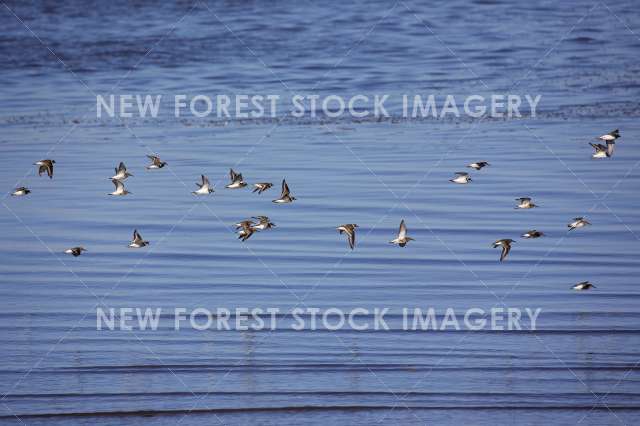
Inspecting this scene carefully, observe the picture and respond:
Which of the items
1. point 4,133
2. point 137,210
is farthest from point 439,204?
point 4,133

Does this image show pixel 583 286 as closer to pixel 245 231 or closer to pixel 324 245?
pixel 324 245

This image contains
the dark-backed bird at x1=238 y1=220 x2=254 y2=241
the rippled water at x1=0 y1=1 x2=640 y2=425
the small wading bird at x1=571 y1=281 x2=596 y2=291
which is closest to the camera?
the rippled water at x1=0 y1=1 x2=640 y2=425

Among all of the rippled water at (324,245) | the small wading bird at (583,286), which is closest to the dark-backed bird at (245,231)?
the rippled water at (324,245)

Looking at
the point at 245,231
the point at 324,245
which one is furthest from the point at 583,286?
the point at 245,231

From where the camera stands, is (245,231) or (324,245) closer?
(245,231)

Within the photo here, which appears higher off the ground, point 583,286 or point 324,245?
point 583,286

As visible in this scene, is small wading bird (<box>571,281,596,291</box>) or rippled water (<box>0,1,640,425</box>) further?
small wading bird (<box>571,281,596,291</box>)

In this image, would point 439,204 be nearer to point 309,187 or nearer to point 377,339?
point 309,187

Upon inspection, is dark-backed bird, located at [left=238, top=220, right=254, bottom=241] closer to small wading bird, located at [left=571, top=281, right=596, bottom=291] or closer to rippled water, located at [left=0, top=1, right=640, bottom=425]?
rippled water, located at [left=0, top=1, right=640, bottom=425]

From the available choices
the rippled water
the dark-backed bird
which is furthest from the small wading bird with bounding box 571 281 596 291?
the dark-backed bird
